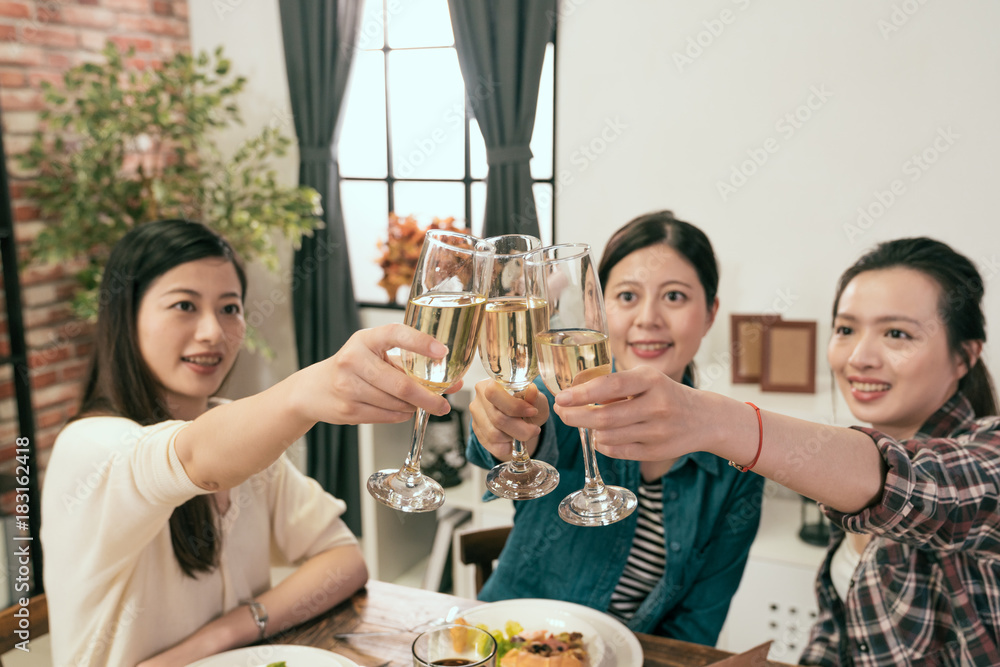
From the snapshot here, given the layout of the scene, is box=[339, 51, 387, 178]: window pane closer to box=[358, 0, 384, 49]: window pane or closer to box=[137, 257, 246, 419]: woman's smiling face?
box=[358, 0, 384, 49]: window pane

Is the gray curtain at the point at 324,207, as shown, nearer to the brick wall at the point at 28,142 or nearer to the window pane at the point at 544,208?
the brick wall at the point at 28,142

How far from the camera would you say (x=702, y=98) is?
2703 millimetres

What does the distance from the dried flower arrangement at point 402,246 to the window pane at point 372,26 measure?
2.58 ft

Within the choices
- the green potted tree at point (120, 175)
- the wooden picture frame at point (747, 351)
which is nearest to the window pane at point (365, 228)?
the green potted tree at point (120, 175)

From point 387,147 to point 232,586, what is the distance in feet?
7.69

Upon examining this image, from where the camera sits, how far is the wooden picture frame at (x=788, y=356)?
8.27 feet

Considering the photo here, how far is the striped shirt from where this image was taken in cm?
158

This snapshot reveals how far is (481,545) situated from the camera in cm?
180

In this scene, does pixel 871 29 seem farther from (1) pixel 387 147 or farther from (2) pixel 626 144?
(1) pixel 387 147

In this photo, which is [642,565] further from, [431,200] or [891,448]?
[431,200]

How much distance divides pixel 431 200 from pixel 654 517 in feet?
6.86

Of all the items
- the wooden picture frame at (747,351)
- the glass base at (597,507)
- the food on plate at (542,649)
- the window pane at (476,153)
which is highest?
the window pane at (476,153)

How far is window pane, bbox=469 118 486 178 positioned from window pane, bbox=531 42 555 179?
208 millimetres

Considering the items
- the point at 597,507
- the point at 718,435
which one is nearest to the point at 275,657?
the point at 597,507
